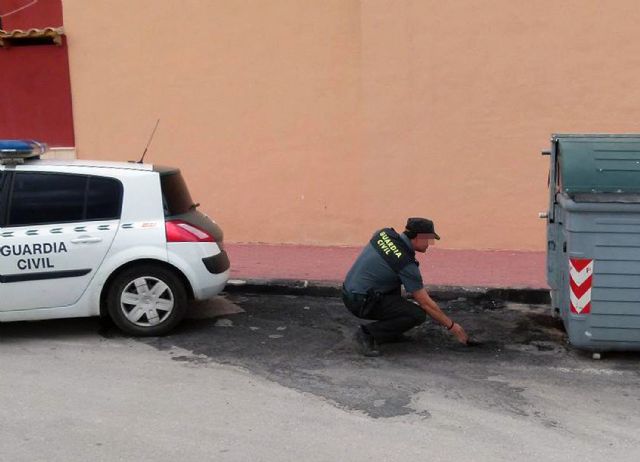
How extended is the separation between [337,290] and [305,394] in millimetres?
2876

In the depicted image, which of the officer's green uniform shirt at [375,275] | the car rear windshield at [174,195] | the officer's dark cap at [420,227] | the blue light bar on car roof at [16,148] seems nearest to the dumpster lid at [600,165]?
the officer's dark cap at [420,227]

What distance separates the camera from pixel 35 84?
1042 cm

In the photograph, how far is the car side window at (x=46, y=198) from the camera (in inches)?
227

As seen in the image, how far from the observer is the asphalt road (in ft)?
13.0

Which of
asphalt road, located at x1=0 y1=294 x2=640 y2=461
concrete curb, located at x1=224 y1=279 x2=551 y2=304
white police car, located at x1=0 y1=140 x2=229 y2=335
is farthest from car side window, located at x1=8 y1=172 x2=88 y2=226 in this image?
concrete curb, located at x1=224 y1=279 x2=551 y2=304

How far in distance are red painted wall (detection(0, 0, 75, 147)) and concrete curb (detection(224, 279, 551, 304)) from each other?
4434mm

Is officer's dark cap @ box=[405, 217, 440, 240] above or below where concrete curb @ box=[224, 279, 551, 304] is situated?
above

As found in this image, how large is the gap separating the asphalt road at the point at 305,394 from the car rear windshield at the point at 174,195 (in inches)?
42.5

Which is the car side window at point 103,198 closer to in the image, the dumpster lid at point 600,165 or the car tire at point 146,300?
the car tire at point 146,300

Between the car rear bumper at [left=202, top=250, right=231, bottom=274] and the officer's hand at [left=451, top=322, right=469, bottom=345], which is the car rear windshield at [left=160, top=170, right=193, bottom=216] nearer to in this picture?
the car rear bumper at [left=202, top=250, right=231, bottom=274]

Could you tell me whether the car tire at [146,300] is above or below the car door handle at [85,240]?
below

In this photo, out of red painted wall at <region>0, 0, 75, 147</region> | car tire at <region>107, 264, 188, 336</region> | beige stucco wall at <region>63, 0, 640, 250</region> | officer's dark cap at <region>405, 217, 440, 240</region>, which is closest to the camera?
officer's dark cap at <region>405, 217, 440, 240</region>

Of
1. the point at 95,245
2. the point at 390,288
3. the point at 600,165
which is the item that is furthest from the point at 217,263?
the point at 600,165

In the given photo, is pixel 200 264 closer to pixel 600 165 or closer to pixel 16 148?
pixel 16 148
